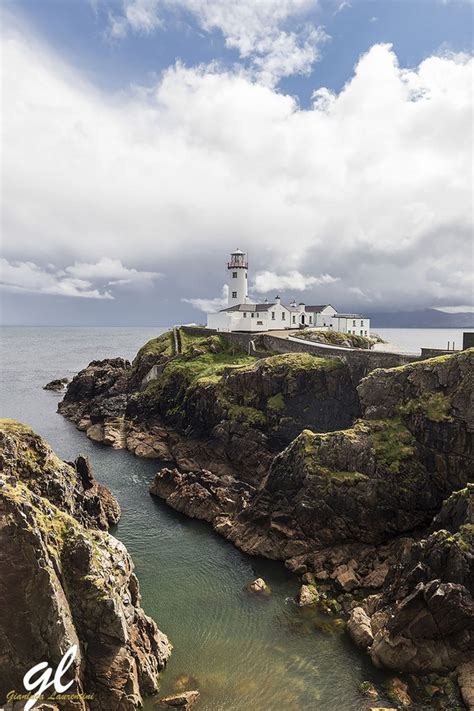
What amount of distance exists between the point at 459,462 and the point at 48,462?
32537mm

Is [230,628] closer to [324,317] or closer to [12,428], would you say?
[12,428]

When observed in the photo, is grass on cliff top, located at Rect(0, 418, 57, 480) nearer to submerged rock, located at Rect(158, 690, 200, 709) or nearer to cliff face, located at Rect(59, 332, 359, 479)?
submerged rock, located at Rect(158, 690, 200, 709)

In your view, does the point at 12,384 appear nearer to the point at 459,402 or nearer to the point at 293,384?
the point at 293,384

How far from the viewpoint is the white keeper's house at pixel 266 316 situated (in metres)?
94.8

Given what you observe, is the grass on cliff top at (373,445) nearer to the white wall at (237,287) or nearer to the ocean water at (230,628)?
the ocean water at (230,628)

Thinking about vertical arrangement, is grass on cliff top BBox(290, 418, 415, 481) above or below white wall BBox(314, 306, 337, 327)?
below

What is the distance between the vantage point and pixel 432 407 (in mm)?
41188

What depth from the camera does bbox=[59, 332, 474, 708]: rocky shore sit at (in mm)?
26547

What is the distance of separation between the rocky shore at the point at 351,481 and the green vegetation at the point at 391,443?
0.10m

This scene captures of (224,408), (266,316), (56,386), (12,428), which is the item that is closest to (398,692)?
(12,428)

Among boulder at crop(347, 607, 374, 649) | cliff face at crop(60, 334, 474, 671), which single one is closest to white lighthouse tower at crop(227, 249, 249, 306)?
cliff face at crop(60, 334, 474, 671)

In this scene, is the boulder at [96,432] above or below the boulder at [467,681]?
above

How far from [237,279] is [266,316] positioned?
621 inches

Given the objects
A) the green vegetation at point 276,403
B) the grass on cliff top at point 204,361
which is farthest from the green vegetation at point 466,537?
the grass on cliff top at point 204,361
